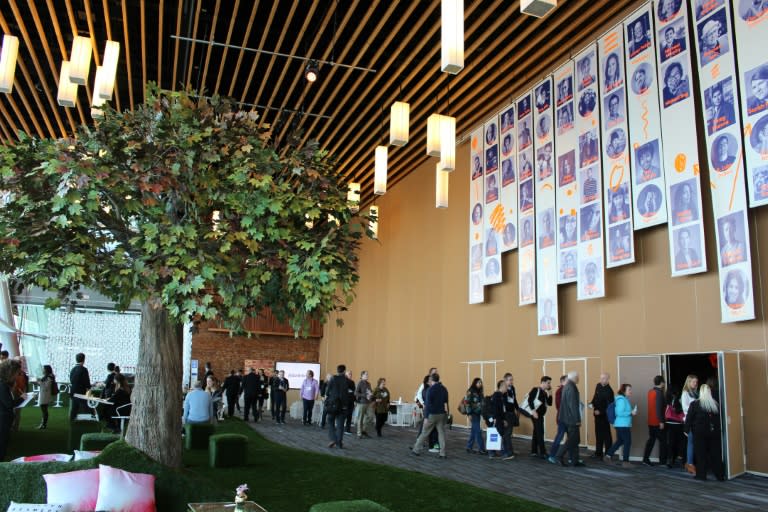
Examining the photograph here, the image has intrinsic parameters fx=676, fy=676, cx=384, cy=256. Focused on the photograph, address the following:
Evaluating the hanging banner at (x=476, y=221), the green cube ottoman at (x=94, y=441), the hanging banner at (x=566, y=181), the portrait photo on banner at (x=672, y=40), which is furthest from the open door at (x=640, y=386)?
the green cube ottoman at (x=94, y=441)

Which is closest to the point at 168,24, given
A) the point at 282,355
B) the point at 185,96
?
the point at 185,96

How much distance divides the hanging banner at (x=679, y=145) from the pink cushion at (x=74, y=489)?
300 inches

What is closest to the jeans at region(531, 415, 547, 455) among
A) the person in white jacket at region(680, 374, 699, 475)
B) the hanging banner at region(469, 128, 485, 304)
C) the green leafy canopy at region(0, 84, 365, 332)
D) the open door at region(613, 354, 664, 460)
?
the open door at region(613, 354, 664, 460)

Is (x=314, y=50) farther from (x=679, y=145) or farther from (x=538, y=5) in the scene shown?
(x=538, y=5)

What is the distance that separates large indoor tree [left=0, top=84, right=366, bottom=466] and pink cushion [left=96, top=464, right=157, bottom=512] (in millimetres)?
1059

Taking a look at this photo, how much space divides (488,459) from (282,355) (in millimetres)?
16500

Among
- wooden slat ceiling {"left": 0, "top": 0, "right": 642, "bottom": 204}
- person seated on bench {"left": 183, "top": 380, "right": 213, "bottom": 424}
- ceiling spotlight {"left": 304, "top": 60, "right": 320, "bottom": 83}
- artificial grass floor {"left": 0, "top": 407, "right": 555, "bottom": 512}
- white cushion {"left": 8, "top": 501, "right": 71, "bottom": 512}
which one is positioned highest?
wooden slat ceiling {"left": 0, "top": 0, "right": 642, "bottom": 204}

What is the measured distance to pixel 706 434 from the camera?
26.5ft

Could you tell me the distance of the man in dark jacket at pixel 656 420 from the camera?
909 cm

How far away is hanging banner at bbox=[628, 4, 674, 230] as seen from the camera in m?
9.56

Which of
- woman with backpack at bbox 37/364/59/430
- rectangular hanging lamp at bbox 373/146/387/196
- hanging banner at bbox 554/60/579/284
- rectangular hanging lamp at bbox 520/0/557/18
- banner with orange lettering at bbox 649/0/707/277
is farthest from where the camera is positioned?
woman with backpack at bbox 37/364/59/430

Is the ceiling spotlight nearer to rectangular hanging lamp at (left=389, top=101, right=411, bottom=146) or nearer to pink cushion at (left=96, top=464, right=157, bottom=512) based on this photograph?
rectangular hanging lamp at (left=389, top=101, right=411, bottom=146)

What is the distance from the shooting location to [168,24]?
1217 cm

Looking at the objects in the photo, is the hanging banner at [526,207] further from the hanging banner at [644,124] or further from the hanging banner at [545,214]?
the hanging banner at [644,124]
